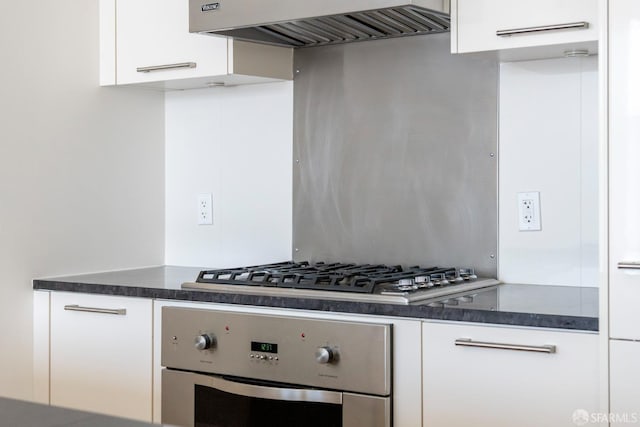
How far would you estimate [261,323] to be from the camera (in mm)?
2348

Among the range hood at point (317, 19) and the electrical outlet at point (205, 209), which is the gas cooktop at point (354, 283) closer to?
the electrical outlet at point (205, 209)

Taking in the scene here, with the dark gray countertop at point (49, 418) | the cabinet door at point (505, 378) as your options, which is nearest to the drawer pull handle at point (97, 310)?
the cabinet door at point (505, 378)

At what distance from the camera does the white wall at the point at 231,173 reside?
3.11 m

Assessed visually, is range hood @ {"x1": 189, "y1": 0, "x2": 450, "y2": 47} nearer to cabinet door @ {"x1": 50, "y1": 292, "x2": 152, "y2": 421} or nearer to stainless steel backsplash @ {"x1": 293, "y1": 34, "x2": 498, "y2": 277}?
stainless steel backsplash @ {"x1": 293, "y1": 34, "x2": 498, "y2": 277}

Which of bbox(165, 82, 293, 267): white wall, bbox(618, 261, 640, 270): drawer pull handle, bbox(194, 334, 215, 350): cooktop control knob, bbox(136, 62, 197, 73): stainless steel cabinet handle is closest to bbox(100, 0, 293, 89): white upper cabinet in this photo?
bbox(136, 62, 197, 73): stainless steel cabinet handle

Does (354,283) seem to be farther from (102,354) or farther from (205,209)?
(205,209)

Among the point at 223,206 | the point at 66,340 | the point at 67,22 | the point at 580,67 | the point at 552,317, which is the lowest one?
the point at 66,340

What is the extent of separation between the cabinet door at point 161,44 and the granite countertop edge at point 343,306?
2.38 ft

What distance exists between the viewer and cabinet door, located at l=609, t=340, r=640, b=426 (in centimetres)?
192

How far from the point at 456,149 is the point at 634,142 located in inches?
33.2

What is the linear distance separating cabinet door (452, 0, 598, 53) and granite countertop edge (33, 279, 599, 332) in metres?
0.72

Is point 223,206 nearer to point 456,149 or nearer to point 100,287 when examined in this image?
point 100,287

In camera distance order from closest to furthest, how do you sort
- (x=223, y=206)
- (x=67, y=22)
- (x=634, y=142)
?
1. (x=634, y=142)
2. (x=67, y=22)
3. (x=223, y=206)

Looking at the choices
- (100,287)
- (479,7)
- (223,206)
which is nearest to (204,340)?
(100,287)
